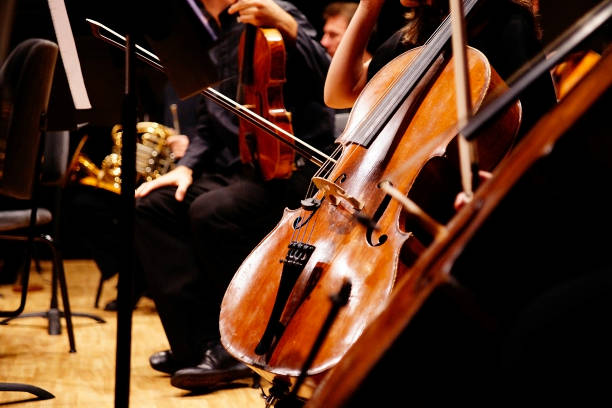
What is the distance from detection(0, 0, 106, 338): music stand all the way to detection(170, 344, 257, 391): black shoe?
56 cm

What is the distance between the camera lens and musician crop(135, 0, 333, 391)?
208 cm

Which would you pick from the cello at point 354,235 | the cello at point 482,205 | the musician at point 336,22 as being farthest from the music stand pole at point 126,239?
the musician at point 336,22

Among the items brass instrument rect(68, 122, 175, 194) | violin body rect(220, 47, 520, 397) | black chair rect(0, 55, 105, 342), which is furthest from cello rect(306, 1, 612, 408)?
brass instrument rect(68, 122, 175, 194)

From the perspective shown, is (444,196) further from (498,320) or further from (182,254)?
(182,254)

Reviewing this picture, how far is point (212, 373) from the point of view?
Answer: 1988 mm

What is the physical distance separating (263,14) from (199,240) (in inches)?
27.6

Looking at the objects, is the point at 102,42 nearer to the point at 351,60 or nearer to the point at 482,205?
the point at 351,60

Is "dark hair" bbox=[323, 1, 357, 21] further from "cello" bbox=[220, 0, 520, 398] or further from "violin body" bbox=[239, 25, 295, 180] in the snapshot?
"cello" bbox=[220, 0, 520, 398]

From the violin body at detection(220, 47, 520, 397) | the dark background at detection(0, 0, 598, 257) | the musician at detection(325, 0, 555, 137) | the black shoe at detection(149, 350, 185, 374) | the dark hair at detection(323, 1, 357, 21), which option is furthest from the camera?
the dark hair at detection(323, 1, 357, 21)

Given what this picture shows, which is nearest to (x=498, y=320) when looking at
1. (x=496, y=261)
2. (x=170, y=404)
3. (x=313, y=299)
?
(x=496, y=261)

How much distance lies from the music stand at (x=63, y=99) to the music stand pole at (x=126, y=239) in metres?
0.31

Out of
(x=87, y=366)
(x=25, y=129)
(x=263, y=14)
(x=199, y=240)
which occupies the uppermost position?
(x=263, y=14)

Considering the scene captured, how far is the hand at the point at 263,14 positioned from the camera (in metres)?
2.05

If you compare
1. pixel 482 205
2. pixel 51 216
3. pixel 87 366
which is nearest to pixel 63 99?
pixel 51 216
